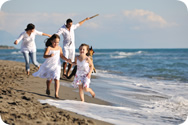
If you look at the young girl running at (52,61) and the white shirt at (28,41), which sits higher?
the white shirt at (28,41)

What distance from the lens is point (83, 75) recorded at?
6.11m

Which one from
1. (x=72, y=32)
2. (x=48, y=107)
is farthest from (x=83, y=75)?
(x=72, y=32)

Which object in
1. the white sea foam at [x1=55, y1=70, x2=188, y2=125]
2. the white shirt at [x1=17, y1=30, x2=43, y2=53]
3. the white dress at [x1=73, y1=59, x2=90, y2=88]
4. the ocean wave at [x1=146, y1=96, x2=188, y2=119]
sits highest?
the white shirt at [x1=17, y1=30, x2=43, y2=53]

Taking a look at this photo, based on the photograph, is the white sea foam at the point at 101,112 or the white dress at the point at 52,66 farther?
the white dress at the point at 52,66

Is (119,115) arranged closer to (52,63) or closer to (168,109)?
(168,109)

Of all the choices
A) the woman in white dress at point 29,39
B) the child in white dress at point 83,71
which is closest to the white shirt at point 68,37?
the woman in white dress at point 29,39

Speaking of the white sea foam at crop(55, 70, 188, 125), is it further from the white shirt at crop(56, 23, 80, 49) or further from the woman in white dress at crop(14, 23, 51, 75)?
the woman in white dress at crop(14, 23, 51, 75)

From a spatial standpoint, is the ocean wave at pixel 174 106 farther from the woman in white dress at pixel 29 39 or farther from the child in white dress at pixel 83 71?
→ the woman in white dress at pixel 29 39

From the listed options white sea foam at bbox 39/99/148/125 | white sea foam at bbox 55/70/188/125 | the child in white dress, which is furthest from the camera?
the child in white dress

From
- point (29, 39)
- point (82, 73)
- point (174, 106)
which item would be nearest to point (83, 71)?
point (82, 73)

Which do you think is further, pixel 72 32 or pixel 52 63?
pixel 72 32

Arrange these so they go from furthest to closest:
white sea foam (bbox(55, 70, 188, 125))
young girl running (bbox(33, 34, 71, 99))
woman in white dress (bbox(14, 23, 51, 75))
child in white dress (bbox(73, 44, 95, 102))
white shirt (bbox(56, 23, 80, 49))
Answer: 1. white shirt (bbox(56, 23, 80, 49))
2. woman in white dress (bbox(14, 23, 51, 75))
3. young girl running (bbox(33, 34, 71, 99))
4. child in white dress (bbox(73, 44, 95, 102))
5. white sea foam (bbox(55, 70, 188, 125))

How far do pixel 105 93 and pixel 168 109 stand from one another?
79.9 inches

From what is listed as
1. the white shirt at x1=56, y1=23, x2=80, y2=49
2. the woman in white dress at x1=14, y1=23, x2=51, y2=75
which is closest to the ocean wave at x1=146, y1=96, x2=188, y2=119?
the white shirt at x1=56, y1=23, x2=80, y2=49
